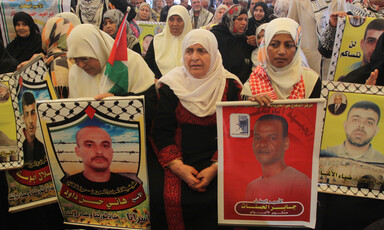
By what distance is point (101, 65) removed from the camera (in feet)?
7.02

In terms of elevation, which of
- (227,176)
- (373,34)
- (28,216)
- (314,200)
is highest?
(373,34)

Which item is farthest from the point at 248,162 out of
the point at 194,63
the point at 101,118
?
the point at 101,118

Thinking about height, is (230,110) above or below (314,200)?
above

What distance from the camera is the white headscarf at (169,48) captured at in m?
3.65

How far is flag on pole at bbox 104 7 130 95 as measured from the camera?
1.93m

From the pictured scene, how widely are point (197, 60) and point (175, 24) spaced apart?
1991mm

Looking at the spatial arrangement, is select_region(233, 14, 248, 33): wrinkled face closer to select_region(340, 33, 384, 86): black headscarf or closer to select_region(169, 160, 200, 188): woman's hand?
select_region(340, 33, 384, 86): black headscarf

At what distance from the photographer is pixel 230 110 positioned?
162 cm

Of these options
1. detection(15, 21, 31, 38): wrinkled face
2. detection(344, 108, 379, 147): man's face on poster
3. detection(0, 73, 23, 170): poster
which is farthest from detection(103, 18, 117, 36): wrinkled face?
detection(344, 108, 379, 147): man's face on poster

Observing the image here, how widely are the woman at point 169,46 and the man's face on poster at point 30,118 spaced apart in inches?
73.8

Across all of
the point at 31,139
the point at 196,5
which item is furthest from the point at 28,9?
the point at 31,139

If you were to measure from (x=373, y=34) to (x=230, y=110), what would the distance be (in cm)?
205

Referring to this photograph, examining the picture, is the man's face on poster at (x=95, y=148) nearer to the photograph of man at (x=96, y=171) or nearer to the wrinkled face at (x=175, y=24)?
the photograph of man at (x=96, y=171)

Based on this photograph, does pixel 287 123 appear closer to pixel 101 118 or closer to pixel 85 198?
pixel 101 118
